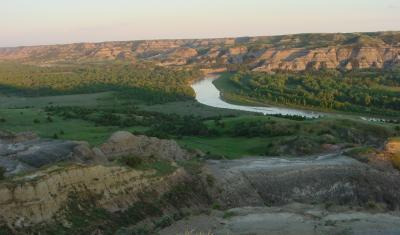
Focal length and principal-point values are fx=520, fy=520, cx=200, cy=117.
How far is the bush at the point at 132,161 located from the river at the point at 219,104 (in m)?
62.8

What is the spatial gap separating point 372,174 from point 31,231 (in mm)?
23111

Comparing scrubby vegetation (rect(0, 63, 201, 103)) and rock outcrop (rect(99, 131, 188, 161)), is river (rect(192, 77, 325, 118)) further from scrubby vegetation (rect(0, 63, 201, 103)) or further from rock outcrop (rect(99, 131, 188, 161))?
rock outcrop (rect(99, 131, 188, 161))

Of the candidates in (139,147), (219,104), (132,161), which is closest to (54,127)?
(139,147)

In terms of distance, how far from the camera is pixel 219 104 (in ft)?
350

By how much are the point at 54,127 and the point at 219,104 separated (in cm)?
4962

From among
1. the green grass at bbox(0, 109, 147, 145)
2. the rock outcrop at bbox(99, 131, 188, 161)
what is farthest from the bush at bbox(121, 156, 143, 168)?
the green grass at bbox(0, 109, 147, 145)

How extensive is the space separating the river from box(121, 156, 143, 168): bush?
2473 inches

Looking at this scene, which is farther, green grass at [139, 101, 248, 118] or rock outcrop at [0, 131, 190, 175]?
green grass at [139, 101, 248, 118]

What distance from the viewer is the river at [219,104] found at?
93.3m

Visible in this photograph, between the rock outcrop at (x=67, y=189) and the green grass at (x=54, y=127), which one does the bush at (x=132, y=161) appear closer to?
the rock outcrop at (x=67, y=189)

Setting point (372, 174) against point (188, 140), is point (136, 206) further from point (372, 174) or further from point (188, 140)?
point (188, 140)

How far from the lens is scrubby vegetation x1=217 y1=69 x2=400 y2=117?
95.2m

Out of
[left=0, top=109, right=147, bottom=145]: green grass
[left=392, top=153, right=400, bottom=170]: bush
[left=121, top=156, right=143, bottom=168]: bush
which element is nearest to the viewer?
[left=121, top=156, right=143, bottom=168]: bush

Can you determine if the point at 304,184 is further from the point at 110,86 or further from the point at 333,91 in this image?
the point at 110,86
